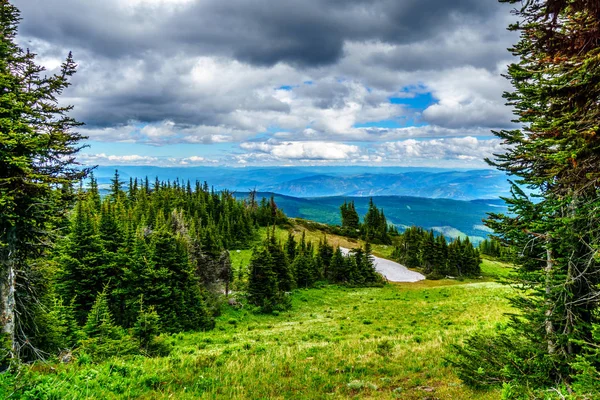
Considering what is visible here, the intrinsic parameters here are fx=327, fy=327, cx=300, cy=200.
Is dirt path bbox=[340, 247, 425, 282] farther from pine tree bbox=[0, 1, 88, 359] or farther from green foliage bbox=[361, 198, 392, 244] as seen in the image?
pine tree bbox=[0, 1, 88, 359]

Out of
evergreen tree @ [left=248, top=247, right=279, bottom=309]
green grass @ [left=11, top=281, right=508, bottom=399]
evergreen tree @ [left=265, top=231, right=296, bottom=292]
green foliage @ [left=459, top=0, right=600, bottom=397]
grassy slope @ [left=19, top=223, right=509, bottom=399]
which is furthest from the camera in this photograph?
evergreen tree @ [left=265, top=231, right=296, bottom=292]

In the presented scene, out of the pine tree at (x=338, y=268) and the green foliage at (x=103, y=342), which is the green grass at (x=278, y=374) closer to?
the green foliage at (x=103, y=342)

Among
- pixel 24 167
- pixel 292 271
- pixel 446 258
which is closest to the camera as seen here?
pixel 24 167

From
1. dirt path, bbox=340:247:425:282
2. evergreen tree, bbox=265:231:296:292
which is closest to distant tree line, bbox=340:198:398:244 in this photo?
dirt path, bbox=340:247:425:282

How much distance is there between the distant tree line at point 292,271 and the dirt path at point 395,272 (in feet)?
34.1

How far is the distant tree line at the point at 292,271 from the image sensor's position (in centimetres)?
4025

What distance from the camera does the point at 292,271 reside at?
174ft

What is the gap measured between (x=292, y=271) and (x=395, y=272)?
119 feet

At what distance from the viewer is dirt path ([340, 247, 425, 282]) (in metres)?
74.6

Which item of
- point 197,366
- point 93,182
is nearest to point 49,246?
point 197,366

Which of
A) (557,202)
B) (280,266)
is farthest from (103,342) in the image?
(280,266)

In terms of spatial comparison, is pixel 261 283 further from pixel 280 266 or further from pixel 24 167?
pixel 24 167

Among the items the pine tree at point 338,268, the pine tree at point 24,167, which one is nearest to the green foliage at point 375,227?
the pine tree at point 338,268

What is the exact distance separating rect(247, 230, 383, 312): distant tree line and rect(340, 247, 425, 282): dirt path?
1041 cm
